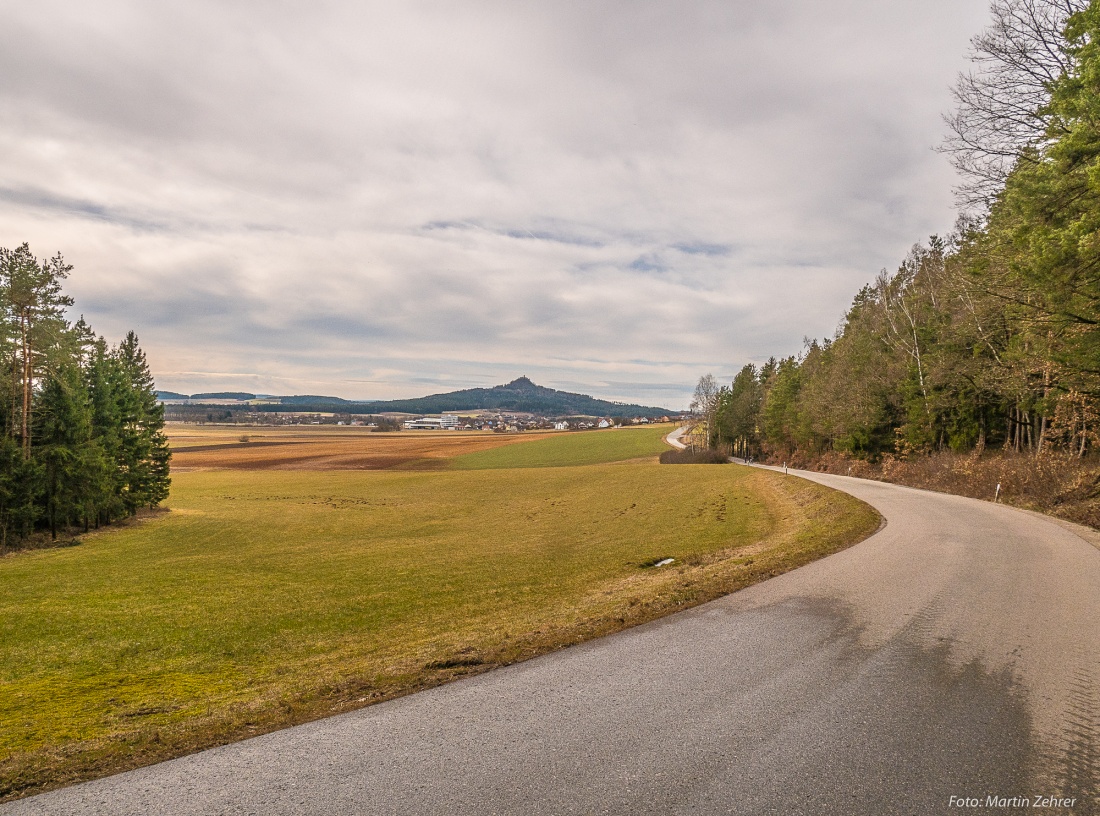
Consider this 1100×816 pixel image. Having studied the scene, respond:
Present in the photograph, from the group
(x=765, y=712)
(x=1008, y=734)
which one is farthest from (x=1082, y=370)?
(x=765, y=712)

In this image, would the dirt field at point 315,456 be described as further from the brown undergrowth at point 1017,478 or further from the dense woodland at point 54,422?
the brown undergrowth at point 1017,478

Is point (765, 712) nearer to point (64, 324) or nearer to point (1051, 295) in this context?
point (1051, 295)

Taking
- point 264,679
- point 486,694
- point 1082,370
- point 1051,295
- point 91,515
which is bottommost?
point 91,515

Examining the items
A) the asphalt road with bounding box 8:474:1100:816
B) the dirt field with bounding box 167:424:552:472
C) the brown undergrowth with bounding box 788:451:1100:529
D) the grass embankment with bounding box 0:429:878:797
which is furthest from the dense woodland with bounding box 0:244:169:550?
the brown undergrowth with bounding box 788:451:1100:529

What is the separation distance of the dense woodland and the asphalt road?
1343 inches

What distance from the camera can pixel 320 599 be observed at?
1540cm

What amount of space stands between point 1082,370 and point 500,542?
852 inches

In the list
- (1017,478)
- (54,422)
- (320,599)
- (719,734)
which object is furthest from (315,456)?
(719,734)

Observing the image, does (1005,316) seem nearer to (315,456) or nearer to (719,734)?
(719,734)

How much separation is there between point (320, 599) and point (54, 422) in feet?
88.3

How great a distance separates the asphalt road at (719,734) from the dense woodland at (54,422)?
34120mm

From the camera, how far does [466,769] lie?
14.5ft

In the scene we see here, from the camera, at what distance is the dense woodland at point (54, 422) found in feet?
93.1

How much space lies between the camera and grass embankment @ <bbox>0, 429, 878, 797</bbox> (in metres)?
6.27
